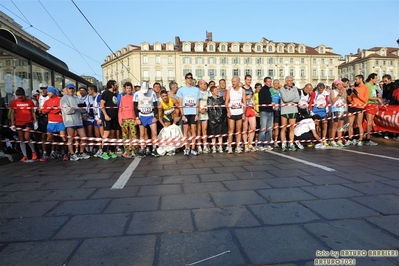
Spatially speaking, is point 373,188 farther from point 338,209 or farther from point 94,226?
point 94,226

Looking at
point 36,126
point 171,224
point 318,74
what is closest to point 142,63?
point 318,74

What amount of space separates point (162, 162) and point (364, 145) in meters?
6.24

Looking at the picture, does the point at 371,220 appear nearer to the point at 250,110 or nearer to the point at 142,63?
the point at 250,110

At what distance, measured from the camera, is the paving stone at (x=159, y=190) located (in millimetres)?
3787

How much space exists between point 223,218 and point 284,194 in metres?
1.15

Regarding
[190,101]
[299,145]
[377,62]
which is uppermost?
[377,62]

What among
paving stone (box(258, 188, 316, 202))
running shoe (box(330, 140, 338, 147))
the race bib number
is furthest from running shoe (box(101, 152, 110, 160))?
running shoe (box(330, 140, 338, 147))

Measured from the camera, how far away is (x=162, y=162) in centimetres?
643

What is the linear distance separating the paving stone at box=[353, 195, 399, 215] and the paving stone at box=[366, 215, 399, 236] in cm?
14

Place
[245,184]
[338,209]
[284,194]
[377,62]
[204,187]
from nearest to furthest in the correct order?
[338,209] → [284,194] → [204,187] → [245,184] → [377,62]

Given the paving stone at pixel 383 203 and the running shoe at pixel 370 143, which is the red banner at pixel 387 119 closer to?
the running shoe at pixel 370 143

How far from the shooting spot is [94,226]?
2713 mm

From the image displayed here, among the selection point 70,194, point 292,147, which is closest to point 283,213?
point 70,194

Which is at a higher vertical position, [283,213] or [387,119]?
[387,119]
